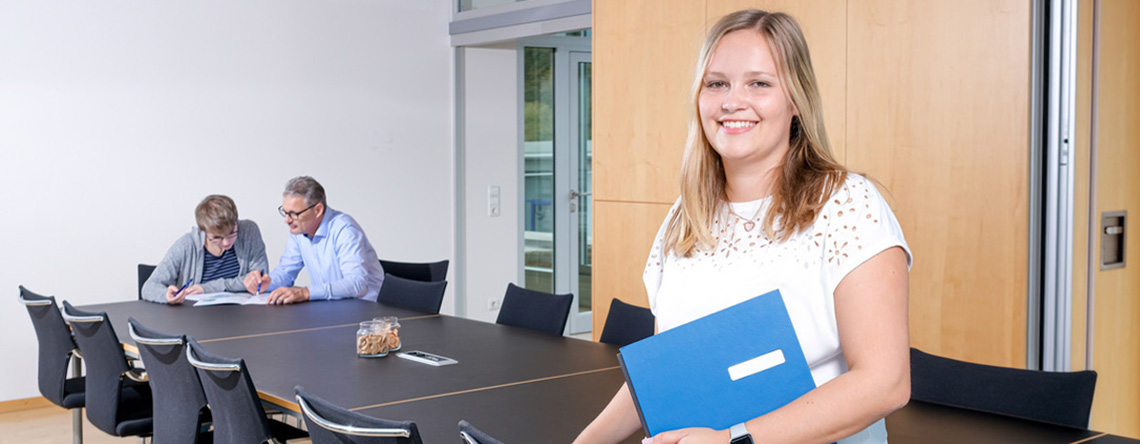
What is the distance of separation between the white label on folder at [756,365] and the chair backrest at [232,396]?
1.83 m

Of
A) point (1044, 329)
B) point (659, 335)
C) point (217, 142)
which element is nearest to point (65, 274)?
point (217, 142)

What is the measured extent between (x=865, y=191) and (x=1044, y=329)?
2.89 meters

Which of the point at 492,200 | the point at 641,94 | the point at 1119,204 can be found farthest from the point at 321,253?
the point at 1119,204

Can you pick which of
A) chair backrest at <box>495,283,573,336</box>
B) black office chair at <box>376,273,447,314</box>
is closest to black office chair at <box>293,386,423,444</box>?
chair backrest at <box>495,283,573,336</box>

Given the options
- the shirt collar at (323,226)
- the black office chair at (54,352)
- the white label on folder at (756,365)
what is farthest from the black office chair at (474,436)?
the shirt collar at (323,226)

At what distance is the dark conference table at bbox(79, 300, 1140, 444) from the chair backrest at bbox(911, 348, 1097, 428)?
74mm

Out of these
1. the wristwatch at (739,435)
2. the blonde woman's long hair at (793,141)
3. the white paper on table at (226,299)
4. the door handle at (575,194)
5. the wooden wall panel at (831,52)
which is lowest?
the white paper on table at (226,299)

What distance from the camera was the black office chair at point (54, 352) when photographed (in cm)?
426

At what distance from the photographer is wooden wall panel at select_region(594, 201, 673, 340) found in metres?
5.43

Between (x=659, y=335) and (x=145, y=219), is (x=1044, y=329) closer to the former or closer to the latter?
(x=659, y=335)

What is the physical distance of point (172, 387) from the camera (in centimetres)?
341

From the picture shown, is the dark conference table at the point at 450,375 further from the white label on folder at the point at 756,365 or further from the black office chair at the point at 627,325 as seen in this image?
the white label on folder at the point at 756,365

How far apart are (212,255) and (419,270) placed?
3.79ft

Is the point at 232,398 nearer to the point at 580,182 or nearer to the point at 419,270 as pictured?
the point at 419,270
